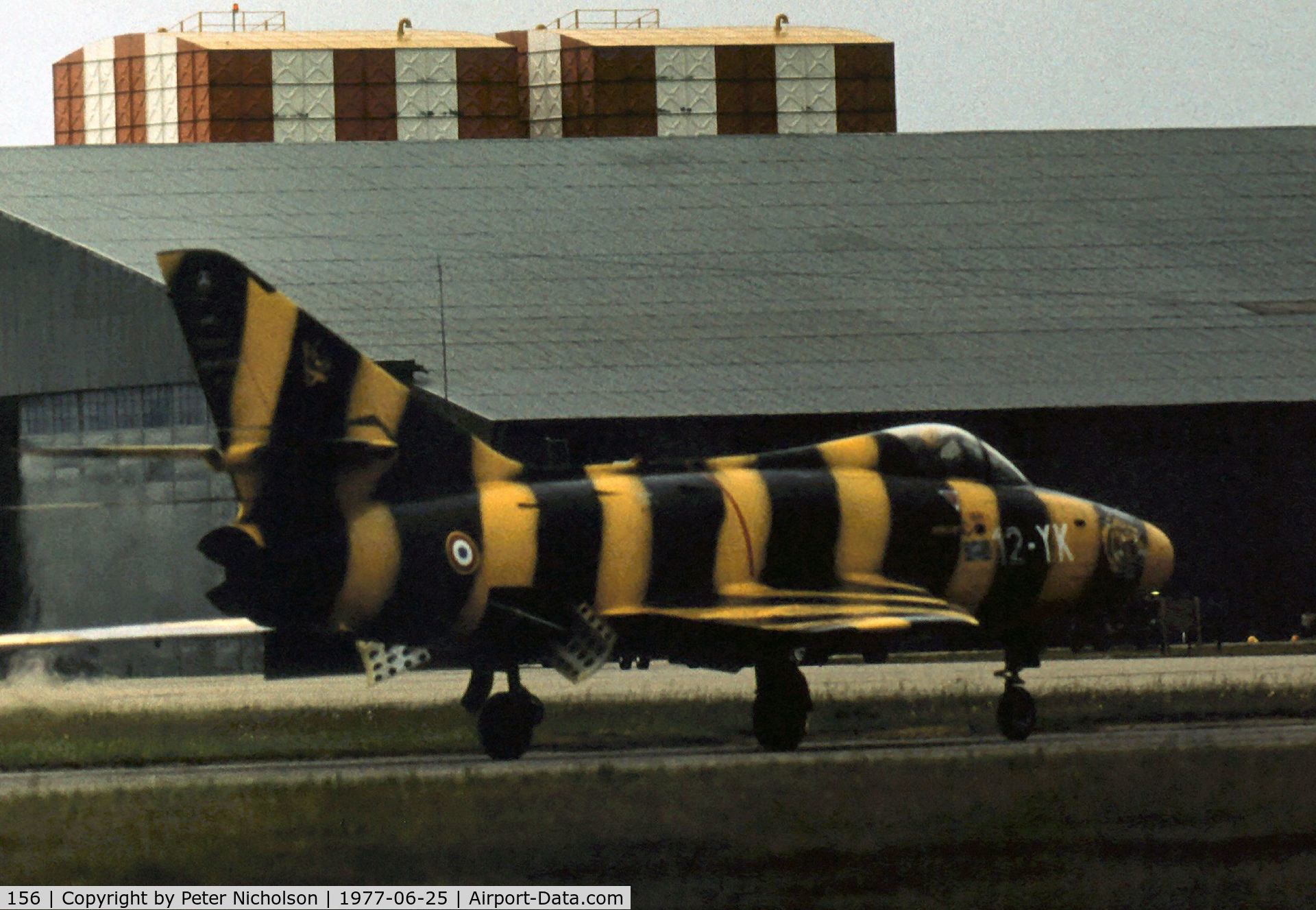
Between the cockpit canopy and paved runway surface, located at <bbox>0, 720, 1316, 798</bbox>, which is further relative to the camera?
the cockpit canopy

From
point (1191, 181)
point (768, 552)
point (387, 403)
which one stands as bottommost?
point (768, 552)

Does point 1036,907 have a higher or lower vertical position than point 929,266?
lower

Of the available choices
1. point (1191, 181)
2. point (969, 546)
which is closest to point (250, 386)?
point (969, 546)

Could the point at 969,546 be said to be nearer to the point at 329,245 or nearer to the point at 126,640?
the point at 126,640

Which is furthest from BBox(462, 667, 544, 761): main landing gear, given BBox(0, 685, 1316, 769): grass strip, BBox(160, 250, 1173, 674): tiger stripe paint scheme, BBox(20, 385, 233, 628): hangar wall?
BBox(20, 385, 233, 628): hangar wall

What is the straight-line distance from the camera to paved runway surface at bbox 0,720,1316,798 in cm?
1916

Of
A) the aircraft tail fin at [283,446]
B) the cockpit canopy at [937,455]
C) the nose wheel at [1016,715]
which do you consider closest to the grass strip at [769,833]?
the aircraft tail fin at [283,446]

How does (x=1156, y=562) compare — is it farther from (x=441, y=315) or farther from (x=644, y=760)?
(x=441, y=315)

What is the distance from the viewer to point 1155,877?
40.4ft

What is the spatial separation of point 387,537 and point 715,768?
3767 millimetres

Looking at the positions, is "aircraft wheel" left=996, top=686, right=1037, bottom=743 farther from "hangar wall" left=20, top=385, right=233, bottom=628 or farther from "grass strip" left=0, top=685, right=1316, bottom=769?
"hangar wall" left=20, top=385, right=233, bottom=628

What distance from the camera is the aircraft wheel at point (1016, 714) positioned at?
22.7 metres

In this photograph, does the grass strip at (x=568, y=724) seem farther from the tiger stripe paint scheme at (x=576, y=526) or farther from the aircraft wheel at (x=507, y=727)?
the tiger stripe paint scheme at (x=576, y=526)

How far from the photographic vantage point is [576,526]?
2122 cm
